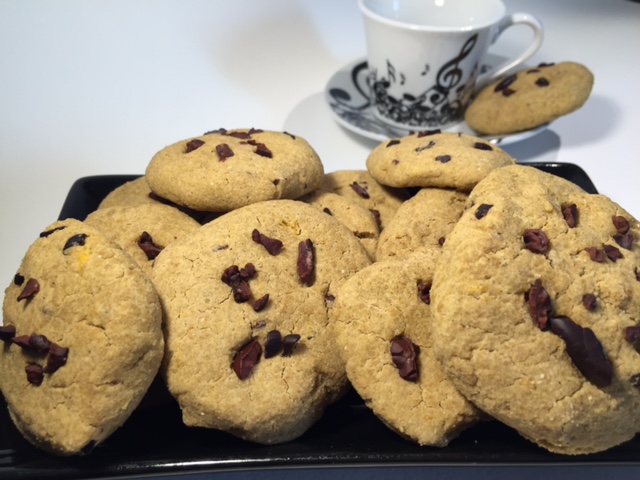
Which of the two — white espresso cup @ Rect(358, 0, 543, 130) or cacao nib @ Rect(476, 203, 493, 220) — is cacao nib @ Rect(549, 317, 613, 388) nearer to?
cacao nib @ Rect(476, 203, 493, 220)

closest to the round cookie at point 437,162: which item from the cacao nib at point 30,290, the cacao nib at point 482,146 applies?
the cacao nib at point 482,146

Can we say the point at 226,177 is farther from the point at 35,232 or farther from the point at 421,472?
the point at 35,232

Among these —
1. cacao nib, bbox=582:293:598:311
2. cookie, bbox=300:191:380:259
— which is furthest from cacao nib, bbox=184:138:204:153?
cacao nib, bbox=582:293:598:311

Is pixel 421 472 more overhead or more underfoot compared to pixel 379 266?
more underfoot

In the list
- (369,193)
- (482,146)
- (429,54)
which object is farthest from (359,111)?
(482,146)

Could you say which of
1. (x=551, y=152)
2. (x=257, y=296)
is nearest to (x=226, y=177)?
(x=257, y=296)

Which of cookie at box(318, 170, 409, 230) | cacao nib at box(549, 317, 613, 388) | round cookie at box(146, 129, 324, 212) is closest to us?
cacao nib at box(549, 317, 613, 388)
